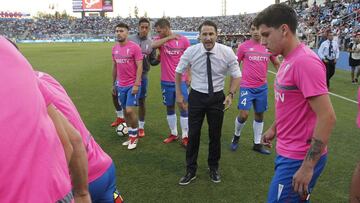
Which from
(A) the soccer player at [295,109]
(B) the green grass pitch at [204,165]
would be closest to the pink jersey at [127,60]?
(B) the green grass pitch at [204,165]

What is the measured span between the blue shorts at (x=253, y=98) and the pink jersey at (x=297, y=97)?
373 centimetres

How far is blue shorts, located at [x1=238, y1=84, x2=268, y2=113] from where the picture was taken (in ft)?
22.0

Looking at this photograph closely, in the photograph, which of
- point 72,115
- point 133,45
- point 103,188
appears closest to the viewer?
point 72,115

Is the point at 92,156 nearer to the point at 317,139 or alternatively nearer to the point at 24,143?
the point at 24,143

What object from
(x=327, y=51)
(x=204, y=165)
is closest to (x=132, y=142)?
(x=204, y=165)

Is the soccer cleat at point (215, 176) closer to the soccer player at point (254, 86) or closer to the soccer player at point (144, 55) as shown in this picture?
the soccer player at point (254, 86)

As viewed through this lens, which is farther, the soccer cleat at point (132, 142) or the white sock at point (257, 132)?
the soccer cleat at point (132, 142)

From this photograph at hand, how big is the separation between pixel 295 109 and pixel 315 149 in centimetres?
37

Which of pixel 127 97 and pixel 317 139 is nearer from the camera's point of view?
pixel 317 139

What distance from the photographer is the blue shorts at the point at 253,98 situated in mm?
6711

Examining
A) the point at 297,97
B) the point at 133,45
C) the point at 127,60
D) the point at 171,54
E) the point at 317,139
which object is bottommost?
the point at 317,139

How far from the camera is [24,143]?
1.13 meters

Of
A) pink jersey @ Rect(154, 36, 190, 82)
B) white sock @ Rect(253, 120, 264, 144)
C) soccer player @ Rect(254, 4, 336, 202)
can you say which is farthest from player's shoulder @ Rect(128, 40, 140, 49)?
soccer player @ Rect(254, 4, 336, 202)

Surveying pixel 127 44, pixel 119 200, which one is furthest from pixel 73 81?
pixel 119 200
